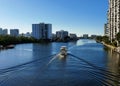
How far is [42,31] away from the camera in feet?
452

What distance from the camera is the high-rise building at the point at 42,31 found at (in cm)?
13588

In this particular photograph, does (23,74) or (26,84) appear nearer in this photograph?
(26,84)

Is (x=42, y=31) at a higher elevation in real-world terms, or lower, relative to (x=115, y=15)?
lower

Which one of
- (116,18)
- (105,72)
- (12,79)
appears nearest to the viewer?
(12,79)

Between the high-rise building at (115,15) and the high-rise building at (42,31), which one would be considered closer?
Answer: the high-rise building at (115,15)

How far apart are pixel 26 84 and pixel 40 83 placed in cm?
99

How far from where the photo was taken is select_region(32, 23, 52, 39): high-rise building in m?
136

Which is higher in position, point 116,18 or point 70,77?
point 116,18

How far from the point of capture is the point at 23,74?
22.3 metres

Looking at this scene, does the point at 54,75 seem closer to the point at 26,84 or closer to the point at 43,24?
the point at 26,84

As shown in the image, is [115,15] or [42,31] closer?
[115,15]

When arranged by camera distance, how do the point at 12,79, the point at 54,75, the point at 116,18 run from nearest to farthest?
the point at 12,79
the point at 54,75
the point at 116,18

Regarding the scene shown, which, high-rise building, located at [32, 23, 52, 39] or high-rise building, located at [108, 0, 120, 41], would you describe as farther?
high-rise building, located at [32, 23, 52, 39]

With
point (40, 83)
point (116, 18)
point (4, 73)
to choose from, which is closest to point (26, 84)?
point (40, 83)
